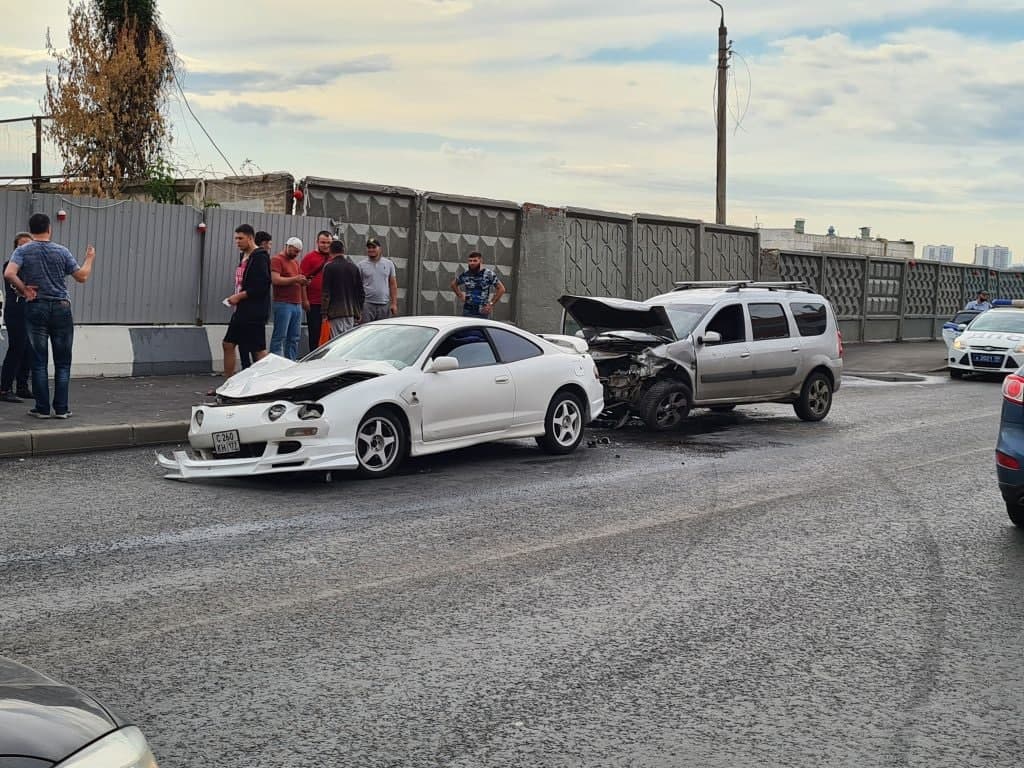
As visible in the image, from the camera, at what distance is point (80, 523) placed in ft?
25.9

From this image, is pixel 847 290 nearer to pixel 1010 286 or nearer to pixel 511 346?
pixel 1010 286

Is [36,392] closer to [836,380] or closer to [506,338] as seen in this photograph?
[506,338]

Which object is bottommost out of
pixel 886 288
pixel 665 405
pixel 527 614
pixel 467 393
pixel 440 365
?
pixel 527 614

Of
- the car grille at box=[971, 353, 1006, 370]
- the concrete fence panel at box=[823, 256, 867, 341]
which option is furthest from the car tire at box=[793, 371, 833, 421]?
the concrete fence panel at box=[823, 256, 867, 341]

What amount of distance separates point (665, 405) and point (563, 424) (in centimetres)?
225

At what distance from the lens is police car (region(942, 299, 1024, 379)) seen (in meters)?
22.8

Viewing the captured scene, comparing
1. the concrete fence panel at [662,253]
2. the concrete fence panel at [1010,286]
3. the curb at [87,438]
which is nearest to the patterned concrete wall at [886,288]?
the concrete fence panel at [1010,286]

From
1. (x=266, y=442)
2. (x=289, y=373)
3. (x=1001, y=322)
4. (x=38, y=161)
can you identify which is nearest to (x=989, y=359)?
(x=1001, y=322)

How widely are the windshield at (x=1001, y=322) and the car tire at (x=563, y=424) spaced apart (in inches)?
577

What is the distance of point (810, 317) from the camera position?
15.5m

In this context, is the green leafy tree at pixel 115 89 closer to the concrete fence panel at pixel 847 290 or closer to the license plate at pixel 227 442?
the concrete fence panel at pixel 847 290

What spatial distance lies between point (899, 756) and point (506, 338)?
755 centimetres

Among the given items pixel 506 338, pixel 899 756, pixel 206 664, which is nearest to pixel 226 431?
pixel 506 338

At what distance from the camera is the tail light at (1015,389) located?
8156 mm
